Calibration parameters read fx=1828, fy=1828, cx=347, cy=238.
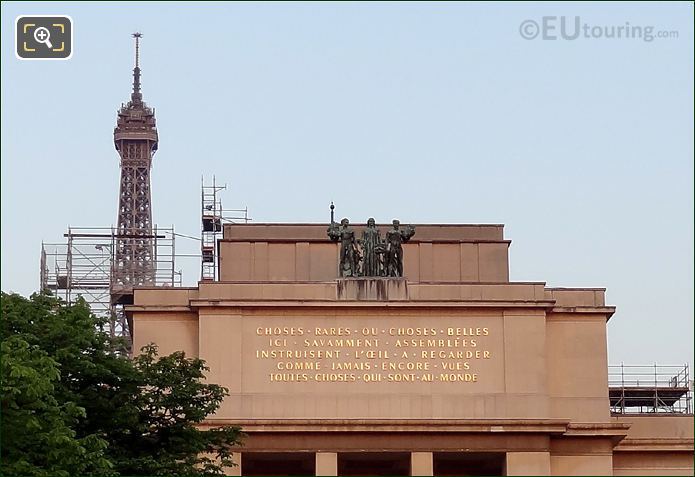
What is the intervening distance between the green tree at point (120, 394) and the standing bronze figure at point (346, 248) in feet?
42.9

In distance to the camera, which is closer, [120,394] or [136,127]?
[120,394]

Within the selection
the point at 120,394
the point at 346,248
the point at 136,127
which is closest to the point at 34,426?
the point at 120,394

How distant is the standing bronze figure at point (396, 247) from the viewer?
58062 mm

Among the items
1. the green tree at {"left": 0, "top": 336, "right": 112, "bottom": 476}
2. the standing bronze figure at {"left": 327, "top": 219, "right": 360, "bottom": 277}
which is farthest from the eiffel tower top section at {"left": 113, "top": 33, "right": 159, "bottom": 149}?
the green tree at {"left": 0, "top": 336, "right": 112, "bottom": 476}

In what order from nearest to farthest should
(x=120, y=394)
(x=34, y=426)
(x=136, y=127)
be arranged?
(x=34, y=426), (x=120, y=394), (x=136, y=127)

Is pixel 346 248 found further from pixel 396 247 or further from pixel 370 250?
pixel 396 247

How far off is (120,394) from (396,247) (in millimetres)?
16121

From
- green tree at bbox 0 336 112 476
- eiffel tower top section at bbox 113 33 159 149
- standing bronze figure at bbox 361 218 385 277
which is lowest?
green tree at bbox 0 336 112 476

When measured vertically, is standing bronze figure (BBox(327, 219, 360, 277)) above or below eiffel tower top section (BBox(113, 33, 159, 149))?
below

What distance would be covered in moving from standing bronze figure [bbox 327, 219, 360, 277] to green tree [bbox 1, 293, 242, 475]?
13.1 metres

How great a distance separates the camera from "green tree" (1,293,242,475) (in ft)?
140

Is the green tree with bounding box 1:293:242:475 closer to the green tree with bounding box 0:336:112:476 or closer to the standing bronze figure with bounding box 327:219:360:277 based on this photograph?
the green tree with bounding box 0:336:112:476

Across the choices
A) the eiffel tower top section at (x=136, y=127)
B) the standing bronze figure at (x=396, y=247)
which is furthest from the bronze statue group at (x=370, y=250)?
the eiffel tower top section at (x=136, y=127)

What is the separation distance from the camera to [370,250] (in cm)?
5806
